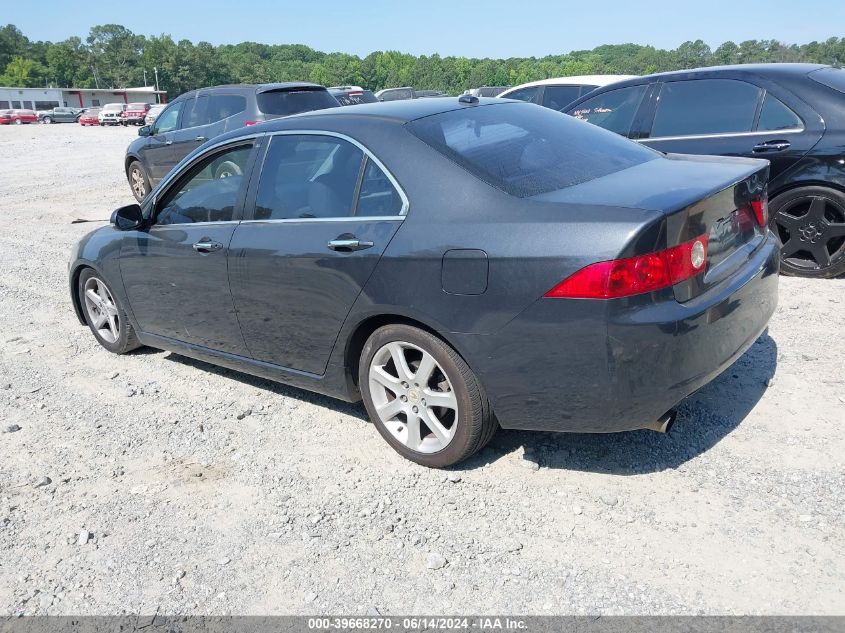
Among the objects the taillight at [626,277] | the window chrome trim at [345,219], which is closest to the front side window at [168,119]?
the window chrome trim at [345,219]

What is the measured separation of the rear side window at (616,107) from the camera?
6848 mm

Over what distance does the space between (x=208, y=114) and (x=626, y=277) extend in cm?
977

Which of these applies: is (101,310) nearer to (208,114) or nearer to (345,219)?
(345,219)

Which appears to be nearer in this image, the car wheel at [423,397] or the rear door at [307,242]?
the car wheel at [423,397]

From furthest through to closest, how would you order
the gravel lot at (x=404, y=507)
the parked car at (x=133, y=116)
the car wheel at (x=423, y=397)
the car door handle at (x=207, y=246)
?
the parked car at (x=133, y=116), the car door handle at (x=207, y=246), the car wheel at (x=423, y=397), the gravel lot at (x=404, y=507)

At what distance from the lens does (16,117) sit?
200 feet

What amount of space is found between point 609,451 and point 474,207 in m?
1.39

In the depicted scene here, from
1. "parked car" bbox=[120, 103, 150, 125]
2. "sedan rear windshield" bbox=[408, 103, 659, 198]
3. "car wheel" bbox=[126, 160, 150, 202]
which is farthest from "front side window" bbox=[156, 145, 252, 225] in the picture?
"parked car" bbox=[120, 103, 150, 125]

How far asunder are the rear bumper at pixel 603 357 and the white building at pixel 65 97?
363ft

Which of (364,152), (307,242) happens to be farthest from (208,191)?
(364,152)

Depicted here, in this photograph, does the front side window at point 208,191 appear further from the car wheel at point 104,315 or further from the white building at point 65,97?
the white building at point 65,97

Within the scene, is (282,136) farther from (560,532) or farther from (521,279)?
(560,532)

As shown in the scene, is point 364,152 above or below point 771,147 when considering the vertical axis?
above

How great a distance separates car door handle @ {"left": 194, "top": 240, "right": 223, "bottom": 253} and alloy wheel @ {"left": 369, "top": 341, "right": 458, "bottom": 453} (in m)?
1.27
